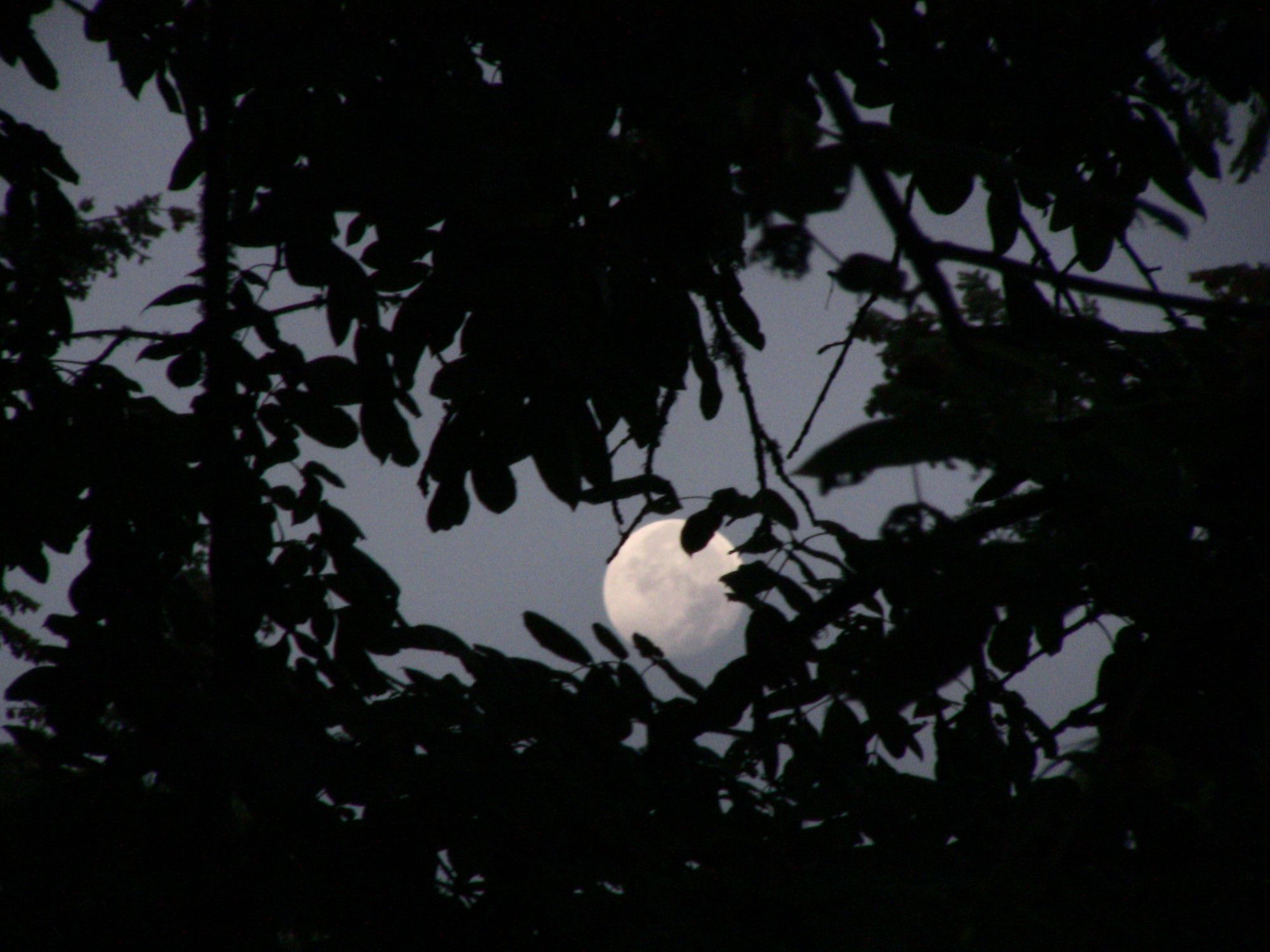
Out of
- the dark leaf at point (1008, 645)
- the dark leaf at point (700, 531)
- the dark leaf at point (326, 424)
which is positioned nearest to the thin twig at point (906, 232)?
the dark leaf at point (700, 531)

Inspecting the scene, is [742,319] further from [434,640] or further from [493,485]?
[434,640]

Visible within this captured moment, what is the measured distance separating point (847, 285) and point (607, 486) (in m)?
1.13

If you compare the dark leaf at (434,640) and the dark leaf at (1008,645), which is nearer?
the dark leaf at (434,640)

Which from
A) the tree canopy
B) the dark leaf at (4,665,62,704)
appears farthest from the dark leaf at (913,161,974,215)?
the dark leaf at (4,665,62,704)

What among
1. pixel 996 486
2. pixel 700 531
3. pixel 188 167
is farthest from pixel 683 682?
pixel 188 167

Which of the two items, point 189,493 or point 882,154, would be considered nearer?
point 882,154

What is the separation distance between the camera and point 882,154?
3.09 ft

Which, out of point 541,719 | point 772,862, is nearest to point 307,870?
point 541,719

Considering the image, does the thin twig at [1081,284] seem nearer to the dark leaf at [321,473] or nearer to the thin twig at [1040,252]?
the thin twig at [1040,252]

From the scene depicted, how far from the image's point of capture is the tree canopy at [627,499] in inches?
35.2

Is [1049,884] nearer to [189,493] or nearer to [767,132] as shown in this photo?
[767,132]

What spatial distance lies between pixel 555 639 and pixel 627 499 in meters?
0.41

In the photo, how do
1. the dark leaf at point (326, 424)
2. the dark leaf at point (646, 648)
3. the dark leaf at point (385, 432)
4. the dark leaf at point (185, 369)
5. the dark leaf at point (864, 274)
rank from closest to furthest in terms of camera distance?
the dark leaf at point (864, 274)
the dark leaf at point (646, 648)
the dark leaf at point (385, 432)
the dark leaf at point (326, 424)
the dark leaf at point (185, 369)

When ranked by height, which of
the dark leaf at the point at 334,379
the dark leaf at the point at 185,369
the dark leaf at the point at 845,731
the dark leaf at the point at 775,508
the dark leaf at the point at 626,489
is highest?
the dark leaf at the point at 185,369
